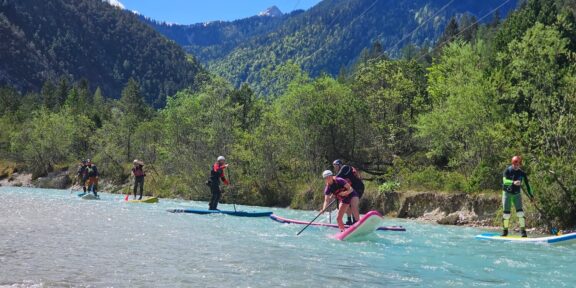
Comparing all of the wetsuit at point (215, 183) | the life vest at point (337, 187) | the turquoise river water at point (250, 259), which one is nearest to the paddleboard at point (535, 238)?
the turquoise river water at point (250, 259)

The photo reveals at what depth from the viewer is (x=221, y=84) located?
47.8 metres

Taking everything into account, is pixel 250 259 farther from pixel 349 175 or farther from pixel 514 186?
pixel 514 186

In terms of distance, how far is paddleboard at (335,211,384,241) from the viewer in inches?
554

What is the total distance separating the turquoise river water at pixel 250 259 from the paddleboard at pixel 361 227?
1.16 ft

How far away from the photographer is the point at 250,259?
1024 cm

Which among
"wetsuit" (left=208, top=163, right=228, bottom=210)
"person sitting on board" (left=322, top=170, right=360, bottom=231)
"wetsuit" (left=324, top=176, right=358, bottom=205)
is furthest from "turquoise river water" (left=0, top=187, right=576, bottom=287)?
"wetsuit" (left=208, top=163, right=228, bottom=210)

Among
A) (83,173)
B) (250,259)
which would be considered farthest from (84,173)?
(250,259)

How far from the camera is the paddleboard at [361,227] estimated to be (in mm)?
14078

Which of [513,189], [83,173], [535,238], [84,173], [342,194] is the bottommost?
[535,238]

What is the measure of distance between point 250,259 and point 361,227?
183 inches

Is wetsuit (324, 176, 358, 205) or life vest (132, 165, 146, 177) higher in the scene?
life vest (132, 165, 146, 177)

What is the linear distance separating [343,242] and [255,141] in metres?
26.7

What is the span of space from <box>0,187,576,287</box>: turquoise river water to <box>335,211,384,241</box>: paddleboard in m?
0.35

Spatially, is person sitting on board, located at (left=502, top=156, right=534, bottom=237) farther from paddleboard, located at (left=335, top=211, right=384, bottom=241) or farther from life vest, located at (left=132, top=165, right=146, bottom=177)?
life vest, located at (left=132, top=165, right=146, bottom=177)
